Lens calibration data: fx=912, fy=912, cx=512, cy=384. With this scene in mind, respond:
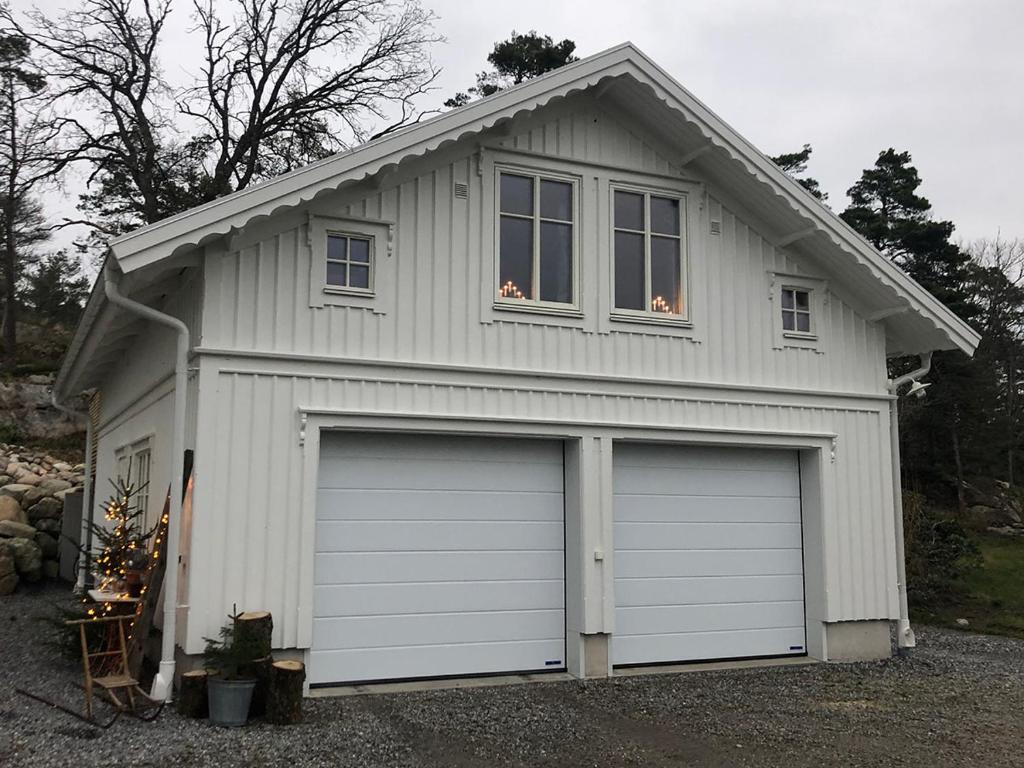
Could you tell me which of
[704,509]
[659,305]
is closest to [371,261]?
[659,305]

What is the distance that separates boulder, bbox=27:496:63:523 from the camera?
1680 centimetres

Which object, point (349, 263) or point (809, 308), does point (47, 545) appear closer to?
point (349, 263)

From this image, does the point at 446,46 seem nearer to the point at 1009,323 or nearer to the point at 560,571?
the point at 560,571

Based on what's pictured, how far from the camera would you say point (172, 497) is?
731cm

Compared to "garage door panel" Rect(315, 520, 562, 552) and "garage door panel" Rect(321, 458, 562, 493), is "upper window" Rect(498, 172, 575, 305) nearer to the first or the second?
"garage door panel" Rect(321, 458, 562, 493)

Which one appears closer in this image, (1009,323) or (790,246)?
(790,246)

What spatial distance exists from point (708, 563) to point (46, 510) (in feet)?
42.5

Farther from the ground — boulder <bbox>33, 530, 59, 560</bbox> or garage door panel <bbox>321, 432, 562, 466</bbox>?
garage door panel <bbox>321, 432, 562, 466</bbox>

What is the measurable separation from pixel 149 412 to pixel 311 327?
2776 millimetres

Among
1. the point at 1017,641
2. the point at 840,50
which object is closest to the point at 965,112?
the point at 840,50

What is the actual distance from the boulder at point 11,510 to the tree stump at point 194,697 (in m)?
11.3

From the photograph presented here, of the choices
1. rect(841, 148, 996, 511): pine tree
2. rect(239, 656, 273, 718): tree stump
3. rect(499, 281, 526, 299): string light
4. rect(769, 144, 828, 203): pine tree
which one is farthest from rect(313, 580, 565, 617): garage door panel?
rect(769, 144, 828, 203): pine tree

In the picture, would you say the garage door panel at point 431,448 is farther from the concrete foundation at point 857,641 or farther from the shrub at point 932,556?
the shrub at point 932,556

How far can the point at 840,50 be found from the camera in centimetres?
2139
